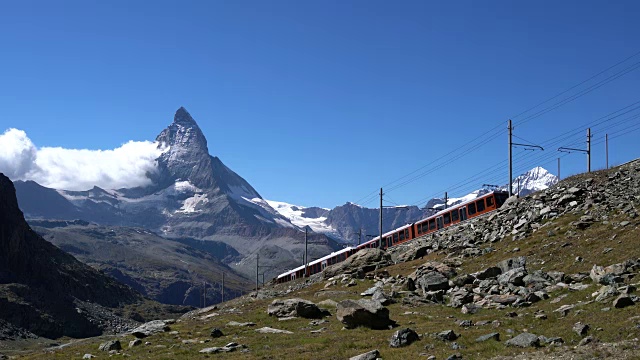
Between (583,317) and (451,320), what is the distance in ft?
31.3

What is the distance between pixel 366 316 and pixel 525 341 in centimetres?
1366

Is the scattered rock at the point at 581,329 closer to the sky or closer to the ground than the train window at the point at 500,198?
closer to the ground

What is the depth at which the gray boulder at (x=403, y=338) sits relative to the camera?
31.2m

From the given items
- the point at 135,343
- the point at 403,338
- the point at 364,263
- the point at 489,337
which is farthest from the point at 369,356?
the point at 364,263

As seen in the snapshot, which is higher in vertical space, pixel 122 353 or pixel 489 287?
pixel 489 287

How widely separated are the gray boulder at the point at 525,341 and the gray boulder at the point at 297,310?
21438 mm

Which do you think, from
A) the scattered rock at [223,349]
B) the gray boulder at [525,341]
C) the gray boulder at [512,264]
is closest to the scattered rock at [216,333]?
the scattered rock at [223,349]

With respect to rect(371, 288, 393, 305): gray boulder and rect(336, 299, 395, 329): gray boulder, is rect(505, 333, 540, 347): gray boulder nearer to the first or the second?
rect(336, 299, 395, 329): gray boulder

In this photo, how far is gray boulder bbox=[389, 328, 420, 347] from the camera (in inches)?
1227

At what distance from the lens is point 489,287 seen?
142 feet

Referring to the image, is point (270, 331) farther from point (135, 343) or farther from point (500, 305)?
point (500, 305)

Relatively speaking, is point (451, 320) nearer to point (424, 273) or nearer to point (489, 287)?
point (489, 287)

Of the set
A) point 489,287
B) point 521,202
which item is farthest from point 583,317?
point 521,202

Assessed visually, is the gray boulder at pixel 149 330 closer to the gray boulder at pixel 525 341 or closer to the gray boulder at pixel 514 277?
the gray boulder at pixel 514 277
